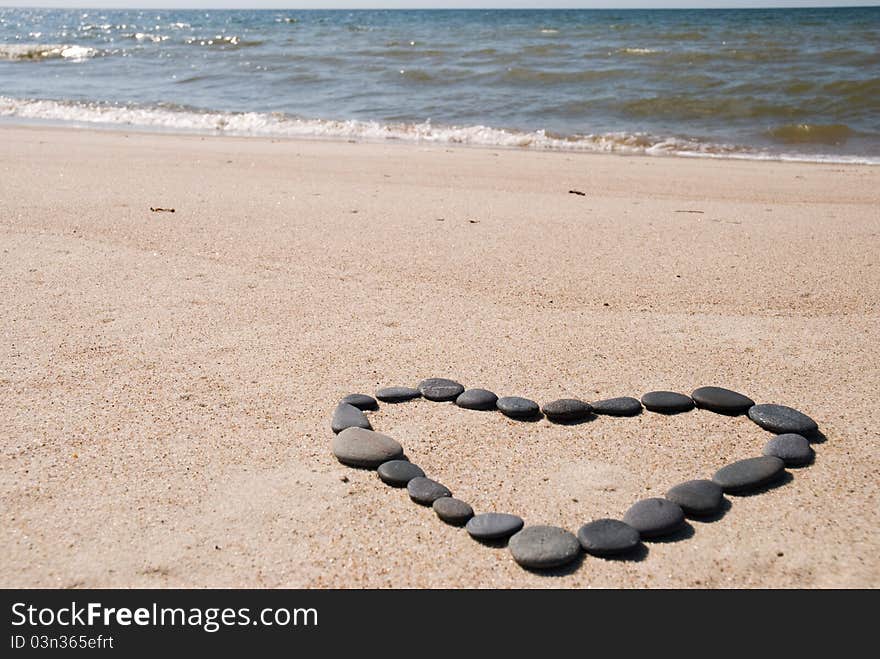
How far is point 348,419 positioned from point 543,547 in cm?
81

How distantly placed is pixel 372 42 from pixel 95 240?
20053mm

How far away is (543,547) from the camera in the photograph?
6.25ft

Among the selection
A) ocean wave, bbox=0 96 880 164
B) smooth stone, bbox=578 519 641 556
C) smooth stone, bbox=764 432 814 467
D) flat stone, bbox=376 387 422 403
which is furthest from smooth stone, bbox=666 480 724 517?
ocean wave, bbox=0 96 880 164

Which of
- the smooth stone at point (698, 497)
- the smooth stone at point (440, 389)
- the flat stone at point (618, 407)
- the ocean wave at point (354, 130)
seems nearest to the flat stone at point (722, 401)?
the flat stone at point (618, 407)

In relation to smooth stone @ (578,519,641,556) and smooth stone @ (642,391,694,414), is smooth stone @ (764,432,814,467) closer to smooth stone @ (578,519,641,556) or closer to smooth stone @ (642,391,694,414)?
smooth stone @ (642,391,694,414)

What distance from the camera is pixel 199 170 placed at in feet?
22.0

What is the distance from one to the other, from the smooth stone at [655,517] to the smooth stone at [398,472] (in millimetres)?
571

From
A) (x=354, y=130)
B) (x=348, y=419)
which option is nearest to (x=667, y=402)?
(x=348, y=419)

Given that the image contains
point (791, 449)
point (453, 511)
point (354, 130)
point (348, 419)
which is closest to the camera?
point (453, 511)

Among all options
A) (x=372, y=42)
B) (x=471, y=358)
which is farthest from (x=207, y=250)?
(x=372, y=42)

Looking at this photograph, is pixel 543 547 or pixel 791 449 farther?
pixel 791 449

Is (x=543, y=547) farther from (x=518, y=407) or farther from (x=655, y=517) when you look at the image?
(x=518, y=407)

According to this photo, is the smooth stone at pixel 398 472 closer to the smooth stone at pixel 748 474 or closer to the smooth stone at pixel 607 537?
the smooth stone at pixel 607 537

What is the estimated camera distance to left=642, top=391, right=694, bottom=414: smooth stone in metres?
2.62
